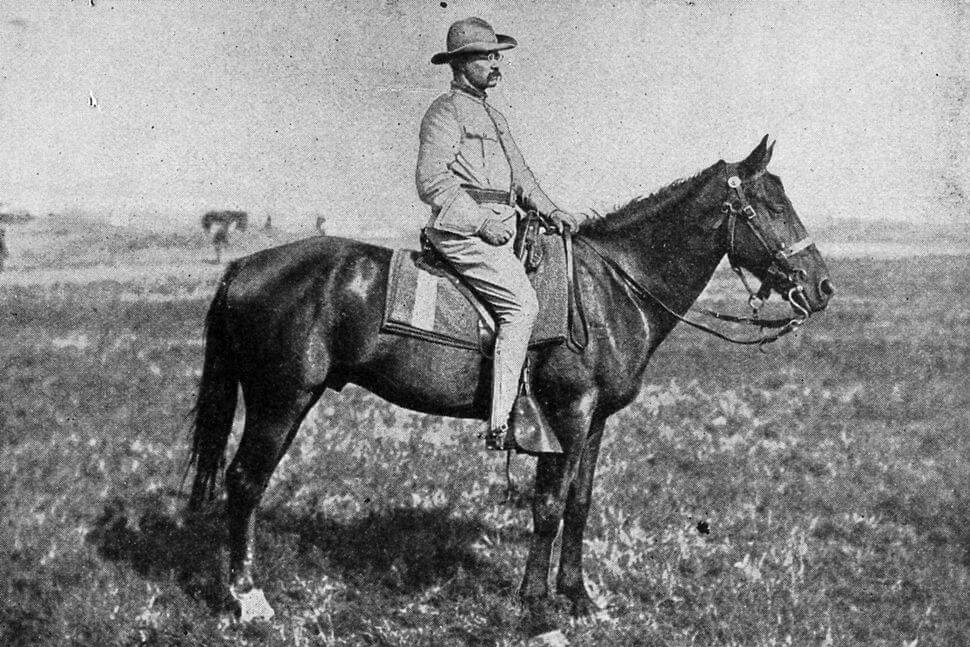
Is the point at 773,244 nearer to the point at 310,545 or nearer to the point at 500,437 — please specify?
the point at 500,437

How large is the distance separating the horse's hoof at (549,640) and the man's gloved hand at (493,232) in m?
2.53

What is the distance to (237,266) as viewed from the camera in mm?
6406

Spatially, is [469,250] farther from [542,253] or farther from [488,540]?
[488,540]

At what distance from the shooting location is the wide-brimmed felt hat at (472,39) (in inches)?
226

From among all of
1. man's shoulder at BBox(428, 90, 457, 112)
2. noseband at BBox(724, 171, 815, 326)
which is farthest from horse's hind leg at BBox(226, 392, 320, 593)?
noseband at BBox(724, 171, 815, 326)

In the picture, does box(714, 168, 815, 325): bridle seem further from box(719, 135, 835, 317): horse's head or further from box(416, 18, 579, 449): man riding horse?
box(416, 18, 579, 449): man riding horse

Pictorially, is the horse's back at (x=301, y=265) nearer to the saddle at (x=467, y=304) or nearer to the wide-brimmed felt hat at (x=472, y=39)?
the saddle at (x=467, y=304)

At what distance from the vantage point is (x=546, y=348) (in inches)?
239

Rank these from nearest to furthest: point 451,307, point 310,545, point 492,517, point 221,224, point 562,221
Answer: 1. point 451,307
2. point 562,221
3. point 310,545
4. point 492,517
5. point 221,224

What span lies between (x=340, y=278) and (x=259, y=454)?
51.6 inches

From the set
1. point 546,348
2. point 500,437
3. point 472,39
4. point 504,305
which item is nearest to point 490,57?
point 472,39

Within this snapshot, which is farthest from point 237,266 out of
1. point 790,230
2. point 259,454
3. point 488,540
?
point 790,230

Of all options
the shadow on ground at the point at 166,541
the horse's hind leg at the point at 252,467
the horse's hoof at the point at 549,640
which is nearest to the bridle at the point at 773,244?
the horse's hoof at the point at 549,640

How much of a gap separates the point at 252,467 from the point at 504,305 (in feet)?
6.67
